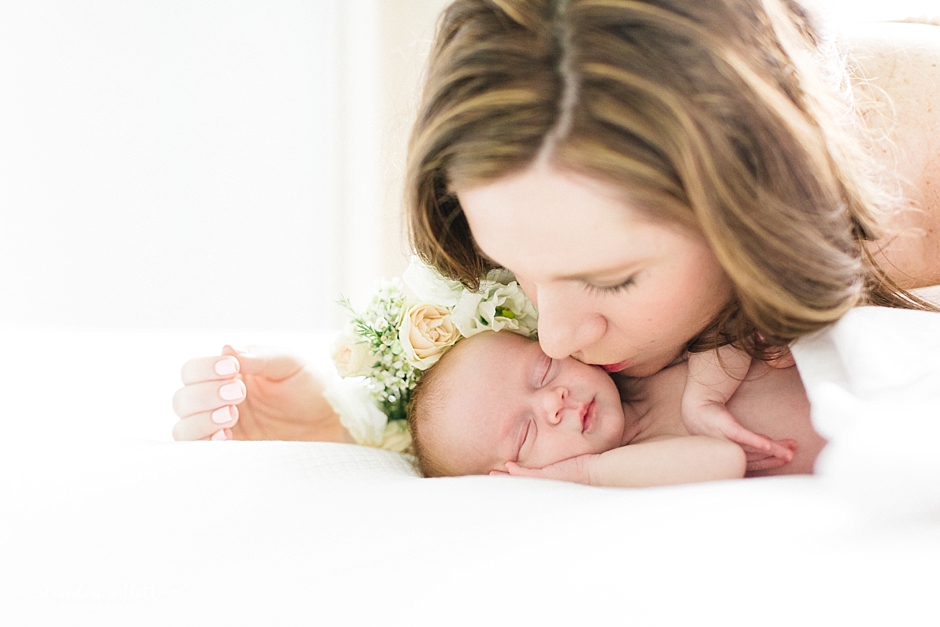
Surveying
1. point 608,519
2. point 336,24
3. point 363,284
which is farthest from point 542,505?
point 336,24

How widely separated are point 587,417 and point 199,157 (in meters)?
2.08

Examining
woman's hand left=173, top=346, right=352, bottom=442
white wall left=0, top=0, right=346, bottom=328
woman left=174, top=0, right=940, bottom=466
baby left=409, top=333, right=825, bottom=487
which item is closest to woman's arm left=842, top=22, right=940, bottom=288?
woman left=174, top=0, right=940, bottom=466

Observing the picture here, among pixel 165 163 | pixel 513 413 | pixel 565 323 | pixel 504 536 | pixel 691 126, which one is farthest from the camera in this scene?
pixel 165 163

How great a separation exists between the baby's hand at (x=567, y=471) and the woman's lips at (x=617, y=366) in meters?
0.14

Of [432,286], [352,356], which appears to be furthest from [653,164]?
[352,356]

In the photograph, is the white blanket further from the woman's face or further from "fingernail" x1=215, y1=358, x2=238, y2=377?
"fingernail" x1=215, y1=358, x2=238, y2=377

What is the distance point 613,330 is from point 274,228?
2.20m

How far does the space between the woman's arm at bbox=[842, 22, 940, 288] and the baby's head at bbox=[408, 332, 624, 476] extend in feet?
1.78

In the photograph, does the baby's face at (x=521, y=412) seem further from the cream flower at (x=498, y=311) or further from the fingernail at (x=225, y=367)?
the fingernail at (x=225, y=367)

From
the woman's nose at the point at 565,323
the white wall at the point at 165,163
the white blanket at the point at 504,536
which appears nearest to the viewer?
the white blanket at the point at 504,536

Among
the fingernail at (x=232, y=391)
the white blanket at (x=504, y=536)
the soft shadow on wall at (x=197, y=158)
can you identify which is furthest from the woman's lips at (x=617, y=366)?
the soft shadow on wall at (x=197, y=158)

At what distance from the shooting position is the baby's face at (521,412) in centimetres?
117

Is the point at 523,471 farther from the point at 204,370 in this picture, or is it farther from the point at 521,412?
the point at 204,370

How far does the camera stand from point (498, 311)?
133 cm
